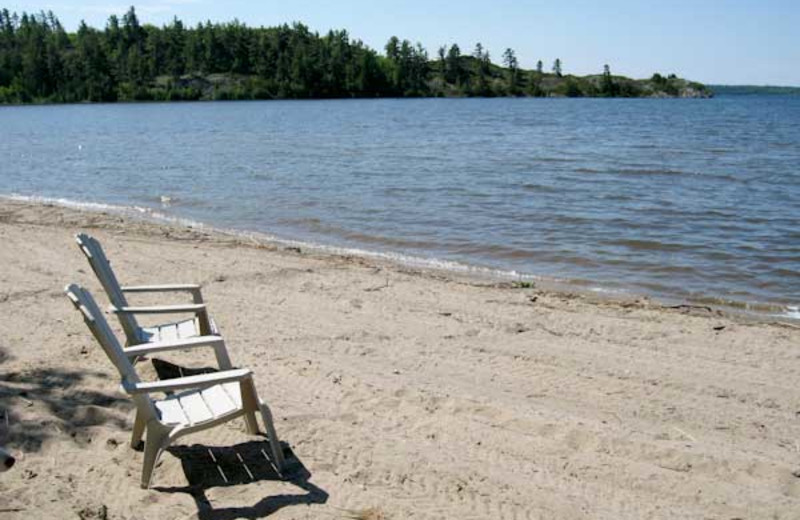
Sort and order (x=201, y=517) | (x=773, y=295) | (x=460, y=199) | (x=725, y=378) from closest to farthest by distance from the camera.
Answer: (x=201, y=517) → (x=725, y=378) → (x=773, y=295) → (x=460, y=199)

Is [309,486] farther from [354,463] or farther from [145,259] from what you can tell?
[145,259]

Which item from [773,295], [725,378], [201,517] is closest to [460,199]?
[773,295]

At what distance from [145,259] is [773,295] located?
8654 millimetres

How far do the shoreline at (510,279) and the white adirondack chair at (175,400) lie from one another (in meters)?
5.83

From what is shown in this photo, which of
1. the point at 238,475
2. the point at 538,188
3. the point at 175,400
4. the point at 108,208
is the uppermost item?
the point at 538,188

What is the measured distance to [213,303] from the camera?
28.3 feet

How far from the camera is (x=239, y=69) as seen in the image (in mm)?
126438

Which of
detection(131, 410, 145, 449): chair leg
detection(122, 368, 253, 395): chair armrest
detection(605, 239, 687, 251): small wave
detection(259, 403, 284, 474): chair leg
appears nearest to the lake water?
detection(605, 239, 687, 251): small wave

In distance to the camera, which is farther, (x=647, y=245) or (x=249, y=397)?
(x=647, y=245)

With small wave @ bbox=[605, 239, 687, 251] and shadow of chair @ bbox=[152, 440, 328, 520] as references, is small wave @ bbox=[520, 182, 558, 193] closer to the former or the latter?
small wave @ bbox=[605, 239, 687, 251]

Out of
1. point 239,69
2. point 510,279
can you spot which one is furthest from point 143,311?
point 239,69

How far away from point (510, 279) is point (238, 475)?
682cm

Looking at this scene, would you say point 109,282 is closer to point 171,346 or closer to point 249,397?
point 171,346

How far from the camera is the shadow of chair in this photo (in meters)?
4.41
